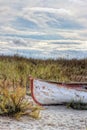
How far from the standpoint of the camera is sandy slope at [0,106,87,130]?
32.7 feet

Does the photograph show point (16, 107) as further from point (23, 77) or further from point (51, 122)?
point (23, 77)

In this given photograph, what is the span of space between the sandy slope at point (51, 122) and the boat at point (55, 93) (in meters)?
0.93

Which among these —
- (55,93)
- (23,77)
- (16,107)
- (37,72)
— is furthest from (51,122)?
(37,72)

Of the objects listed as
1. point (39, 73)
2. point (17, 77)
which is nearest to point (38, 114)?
point (17, 77)

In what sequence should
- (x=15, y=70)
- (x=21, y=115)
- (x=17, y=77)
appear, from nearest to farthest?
(x=21, y=115) < (x=17, y=77) < (x=15, y=70)

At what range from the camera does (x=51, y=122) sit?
34.6ft

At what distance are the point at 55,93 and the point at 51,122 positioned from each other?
250 cm

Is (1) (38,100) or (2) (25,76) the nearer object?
(1) (38,100)

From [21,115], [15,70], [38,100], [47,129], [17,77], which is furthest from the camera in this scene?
[15,70]

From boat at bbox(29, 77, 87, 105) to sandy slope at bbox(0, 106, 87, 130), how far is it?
3.05ft

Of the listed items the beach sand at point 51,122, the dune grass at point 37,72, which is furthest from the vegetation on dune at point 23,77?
the beach sand at point 51,122

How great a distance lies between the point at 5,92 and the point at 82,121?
2082 mm

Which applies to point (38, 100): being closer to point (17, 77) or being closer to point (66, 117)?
point (66, 117)

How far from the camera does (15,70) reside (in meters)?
17.7
